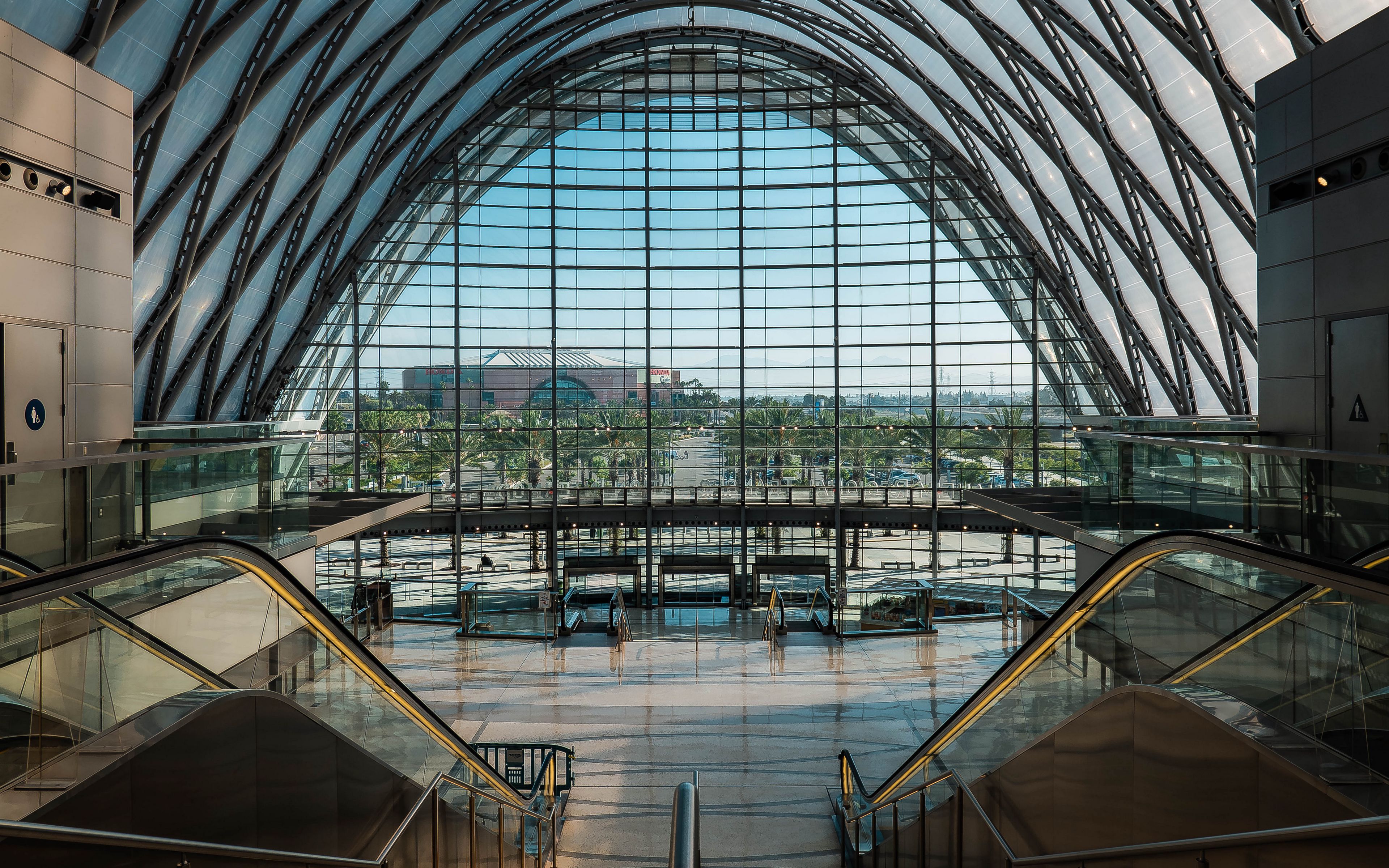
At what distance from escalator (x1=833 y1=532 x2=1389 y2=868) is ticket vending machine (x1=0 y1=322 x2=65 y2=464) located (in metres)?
10.2

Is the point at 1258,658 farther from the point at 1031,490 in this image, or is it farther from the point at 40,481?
the point at 1031,490

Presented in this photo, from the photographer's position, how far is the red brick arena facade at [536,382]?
114 feet

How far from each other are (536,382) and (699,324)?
280 inches

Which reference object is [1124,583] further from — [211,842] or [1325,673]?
[211,842]

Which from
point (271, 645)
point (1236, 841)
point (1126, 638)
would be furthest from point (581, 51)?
point (1236, 841)

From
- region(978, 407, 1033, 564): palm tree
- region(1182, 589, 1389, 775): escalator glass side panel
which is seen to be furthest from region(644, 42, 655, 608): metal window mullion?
region(1182, 589, 1389, 775): escalator glass side panel

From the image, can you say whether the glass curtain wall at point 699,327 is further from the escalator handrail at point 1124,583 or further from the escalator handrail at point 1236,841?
the escalator handrail at point 1236,841

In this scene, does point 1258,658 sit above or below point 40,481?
below

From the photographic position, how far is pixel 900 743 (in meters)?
13.9

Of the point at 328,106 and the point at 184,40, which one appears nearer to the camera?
the point at 184,40

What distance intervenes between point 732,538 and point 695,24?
72.0ft

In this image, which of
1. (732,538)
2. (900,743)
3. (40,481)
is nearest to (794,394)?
(732,538)

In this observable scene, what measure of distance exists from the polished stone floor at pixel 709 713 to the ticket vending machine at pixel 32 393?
7670 mm

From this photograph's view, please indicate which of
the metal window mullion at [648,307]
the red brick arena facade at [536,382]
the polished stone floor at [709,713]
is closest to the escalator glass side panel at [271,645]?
the polished stone floor at [709,713]
